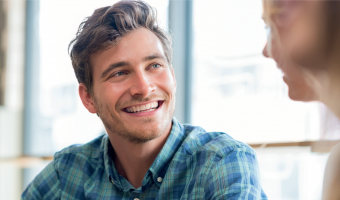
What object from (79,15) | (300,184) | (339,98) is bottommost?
(300,184)

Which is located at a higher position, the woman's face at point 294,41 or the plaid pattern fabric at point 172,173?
the woman's face at point 294,41

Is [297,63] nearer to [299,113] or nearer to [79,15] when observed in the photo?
[299,113]

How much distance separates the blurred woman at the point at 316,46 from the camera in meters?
0.27

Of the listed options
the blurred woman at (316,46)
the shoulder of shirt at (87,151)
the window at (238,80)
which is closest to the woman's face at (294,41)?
the blurred woman at (316,46)

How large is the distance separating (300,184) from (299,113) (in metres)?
0.43

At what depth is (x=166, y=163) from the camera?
131 cm

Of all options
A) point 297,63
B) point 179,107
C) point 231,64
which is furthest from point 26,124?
point 297,63

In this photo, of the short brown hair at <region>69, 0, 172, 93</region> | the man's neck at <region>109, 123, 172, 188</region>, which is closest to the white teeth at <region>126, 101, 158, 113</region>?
the man's neck at <region>109, 123, 172, 188</region>

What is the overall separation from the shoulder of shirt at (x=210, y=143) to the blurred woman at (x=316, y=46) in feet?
2.79

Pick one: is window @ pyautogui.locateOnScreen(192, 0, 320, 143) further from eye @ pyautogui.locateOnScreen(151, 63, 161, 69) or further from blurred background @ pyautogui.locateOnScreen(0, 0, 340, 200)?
eye @ pyautogui.locateOnScreen(151, 63, 161, 69)

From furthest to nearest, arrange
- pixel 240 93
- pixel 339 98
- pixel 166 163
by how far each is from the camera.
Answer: pixel 240 93, pixel 166 163, pixel 339 98

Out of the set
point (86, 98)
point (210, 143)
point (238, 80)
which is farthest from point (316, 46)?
point (238, 80)

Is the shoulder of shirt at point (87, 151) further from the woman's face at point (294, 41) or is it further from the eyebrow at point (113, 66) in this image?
the woman's face at point (294, 41)

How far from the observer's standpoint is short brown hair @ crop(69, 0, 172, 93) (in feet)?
4.50
